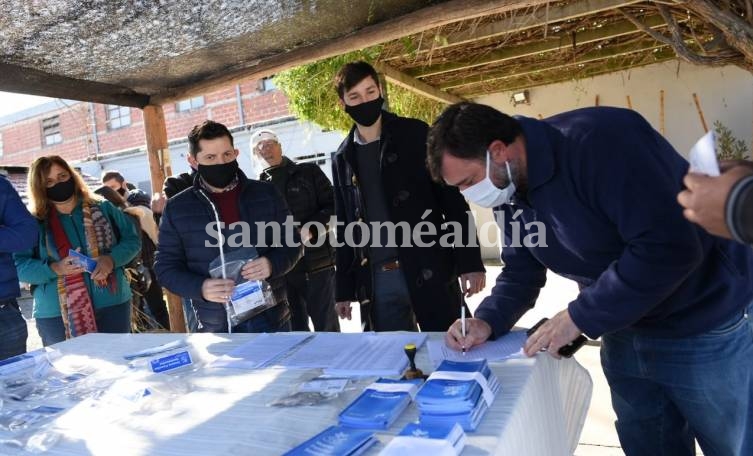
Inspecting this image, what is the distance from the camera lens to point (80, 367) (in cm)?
205

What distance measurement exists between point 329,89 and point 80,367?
363 cm

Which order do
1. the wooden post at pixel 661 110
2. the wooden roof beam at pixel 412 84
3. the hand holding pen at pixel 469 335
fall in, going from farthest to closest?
the wooden post at pixel 661 110, the wooden roof beam at pixel 412 84, the hand holding pen at pixel 469 335

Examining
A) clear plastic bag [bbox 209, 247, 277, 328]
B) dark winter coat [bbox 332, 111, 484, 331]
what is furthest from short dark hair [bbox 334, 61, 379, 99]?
clear plastic bag [bbox 209, 247, 277, 328]

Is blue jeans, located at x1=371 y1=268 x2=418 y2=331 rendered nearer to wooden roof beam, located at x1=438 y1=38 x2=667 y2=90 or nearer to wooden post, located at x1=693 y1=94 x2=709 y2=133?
wooden roof beam, located at x1=438 y1=38 x2=667 y2=90

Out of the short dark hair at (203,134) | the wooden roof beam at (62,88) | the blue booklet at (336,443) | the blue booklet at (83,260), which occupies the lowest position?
A: the blue booklet at (336,443)

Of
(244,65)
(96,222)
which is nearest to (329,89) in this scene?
(244,65)

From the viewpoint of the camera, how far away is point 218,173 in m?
2.52

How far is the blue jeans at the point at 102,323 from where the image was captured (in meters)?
3.02

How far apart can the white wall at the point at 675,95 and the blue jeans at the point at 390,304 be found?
5617 millimetres

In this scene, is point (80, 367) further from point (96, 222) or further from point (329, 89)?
point (329, 89)

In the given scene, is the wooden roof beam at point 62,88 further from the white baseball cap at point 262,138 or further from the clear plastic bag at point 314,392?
the clear plastic bag at point 314,392

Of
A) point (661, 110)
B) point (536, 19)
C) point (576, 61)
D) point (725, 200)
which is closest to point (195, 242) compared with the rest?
point (725, 200)

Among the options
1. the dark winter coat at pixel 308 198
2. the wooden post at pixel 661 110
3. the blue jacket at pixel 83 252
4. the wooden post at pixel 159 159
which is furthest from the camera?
the wooden post at pixel 661 110

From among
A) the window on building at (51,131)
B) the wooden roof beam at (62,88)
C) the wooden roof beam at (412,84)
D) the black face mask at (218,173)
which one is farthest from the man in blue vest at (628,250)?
the window on building at (51,131)
